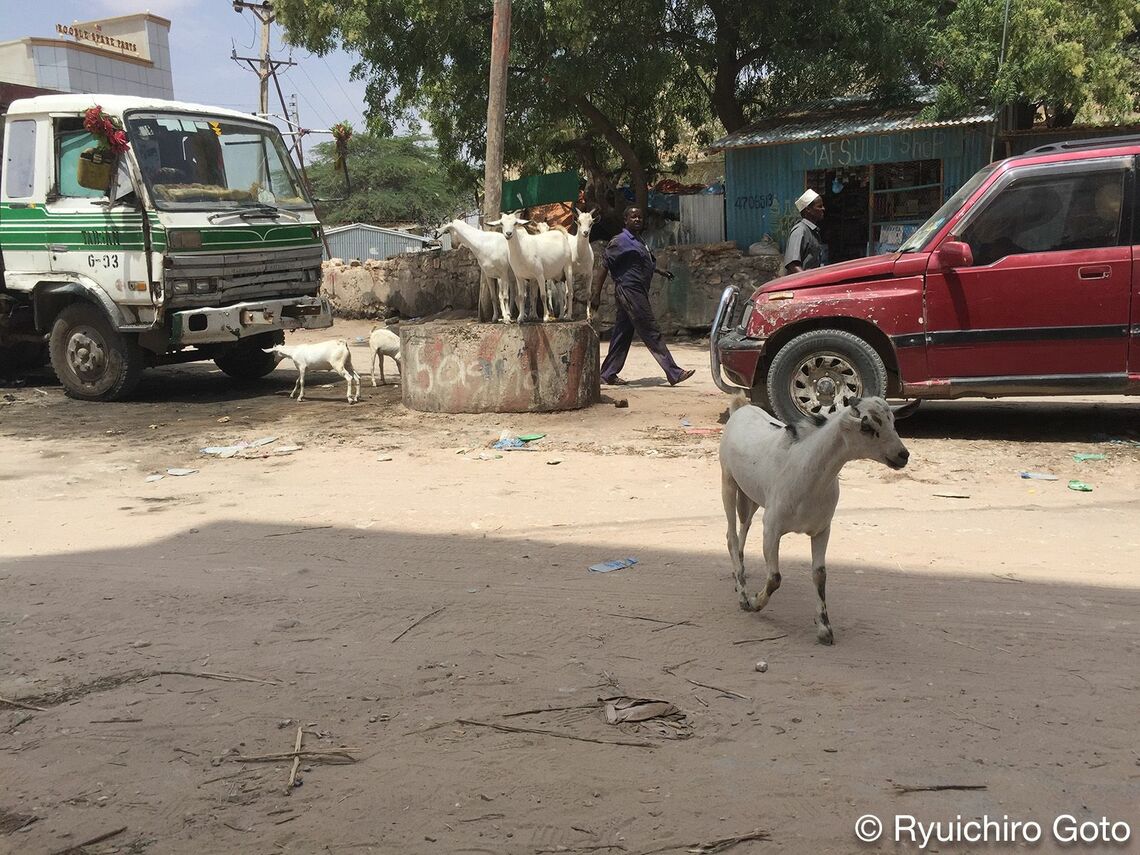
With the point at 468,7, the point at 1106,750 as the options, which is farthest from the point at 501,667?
the point at 468,7

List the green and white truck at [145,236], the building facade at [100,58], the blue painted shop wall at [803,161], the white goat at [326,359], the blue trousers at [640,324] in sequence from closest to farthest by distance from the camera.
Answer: the green and white truck at [145,236]
the blue trousers at [640,324]
the white goat at [326,359]
the blue painted shop wall at [803,161]
the building facade at [100,58]

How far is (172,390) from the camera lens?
11.7 m

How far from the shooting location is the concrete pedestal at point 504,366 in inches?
350

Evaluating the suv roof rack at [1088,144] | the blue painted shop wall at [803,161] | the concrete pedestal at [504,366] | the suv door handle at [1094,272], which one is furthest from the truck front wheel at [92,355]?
the blue painted shop wall at [803,161]

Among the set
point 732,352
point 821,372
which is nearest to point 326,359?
point 732,352

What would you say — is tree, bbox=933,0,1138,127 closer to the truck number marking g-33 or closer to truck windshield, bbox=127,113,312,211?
truck windshield, bbox=127,113,312,211

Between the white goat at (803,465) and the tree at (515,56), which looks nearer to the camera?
the white goat at (803,465)

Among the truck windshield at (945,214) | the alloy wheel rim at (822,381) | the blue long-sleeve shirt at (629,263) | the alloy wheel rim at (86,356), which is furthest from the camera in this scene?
the alloy wheel rim at (86,356)

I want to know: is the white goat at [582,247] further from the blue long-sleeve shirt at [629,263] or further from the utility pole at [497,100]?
the utility pole at [497,100]

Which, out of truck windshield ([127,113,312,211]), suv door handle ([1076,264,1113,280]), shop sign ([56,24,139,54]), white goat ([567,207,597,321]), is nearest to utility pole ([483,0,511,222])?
white goat ([567,207,597,321])

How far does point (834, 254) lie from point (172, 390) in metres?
11.3

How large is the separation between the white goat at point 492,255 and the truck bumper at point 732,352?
6.91 ft

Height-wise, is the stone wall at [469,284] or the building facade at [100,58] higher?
the building facade at [100,58]

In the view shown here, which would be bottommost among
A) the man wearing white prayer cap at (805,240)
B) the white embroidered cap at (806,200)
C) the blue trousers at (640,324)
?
the blue trousers at (640,324)
